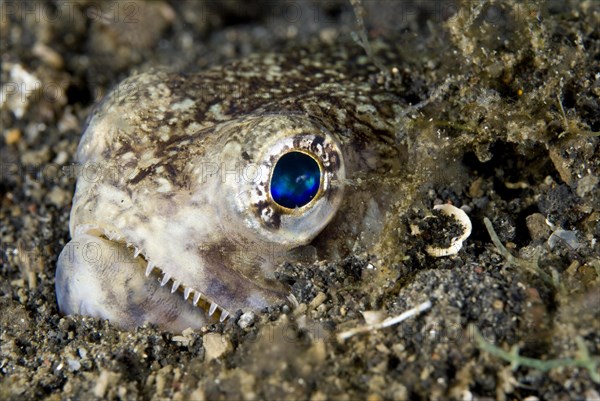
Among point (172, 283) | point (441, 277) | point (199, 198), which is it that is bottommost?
point (172, 283)

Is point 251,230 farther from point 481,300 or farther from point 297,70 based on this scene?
point 297,70

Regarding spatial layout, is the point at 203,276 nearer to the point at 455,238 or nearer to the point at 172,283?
the point at 172,283

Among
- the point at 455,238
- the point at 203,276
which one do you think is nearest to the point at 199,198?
the point at 203,276

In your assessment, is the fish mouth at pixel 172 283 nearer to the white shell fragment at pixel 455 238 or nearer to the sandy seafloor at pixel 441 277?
the sandy seafloor at pixel 441 277

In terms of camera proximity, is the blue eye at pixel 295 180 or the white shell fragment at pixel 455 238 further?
the white shell fragment at pixel 455 238

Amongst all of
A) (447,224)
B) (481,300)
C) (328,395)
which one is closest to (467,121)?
(447,224)

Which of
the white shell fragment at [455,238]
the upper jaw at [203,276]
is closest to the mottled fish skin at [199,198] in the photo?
the upper jaw at [203,276]
